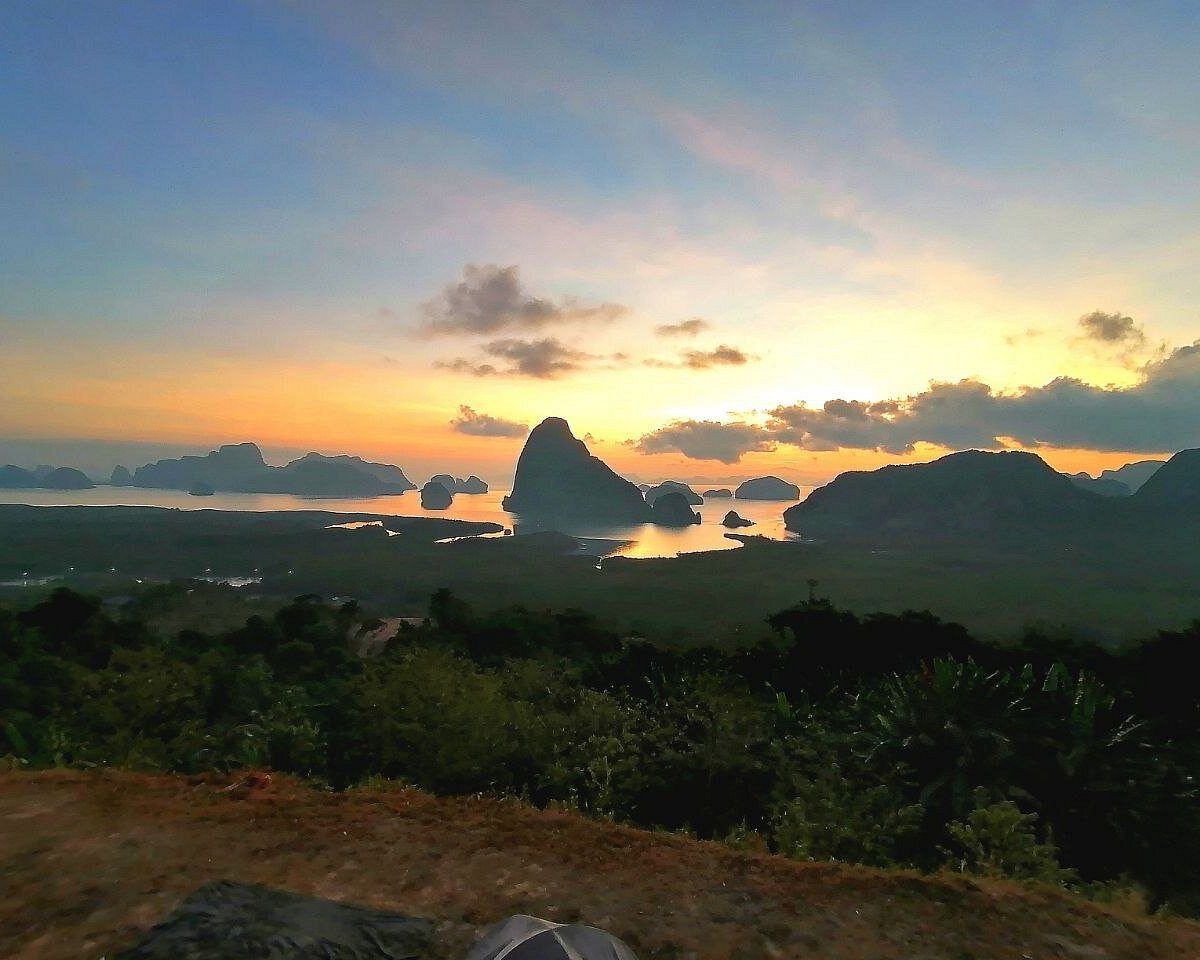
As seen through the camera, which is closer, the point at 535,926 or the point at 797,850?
the point at 535,926

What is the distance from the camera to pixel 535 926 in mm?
4672

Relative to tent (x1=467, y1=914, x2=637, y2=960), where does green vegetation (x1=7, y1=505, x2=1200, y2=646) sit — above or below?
below

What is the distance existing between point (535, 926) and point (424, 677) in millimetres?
8441

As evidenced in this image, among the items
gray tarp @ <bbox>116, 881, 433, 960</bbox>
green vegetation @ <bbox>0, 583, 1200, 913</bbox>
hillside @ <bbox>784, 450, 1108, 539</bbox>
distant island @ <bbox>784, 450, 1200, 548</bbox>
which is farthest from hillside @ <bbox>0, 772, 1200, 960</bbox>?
hillside @ <bbox>784, 450, 1108, 539</bbox>

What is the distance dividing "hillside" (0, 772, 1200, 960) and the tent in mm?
692

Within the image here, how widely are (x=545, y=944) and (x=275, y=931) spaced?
211 centimetres

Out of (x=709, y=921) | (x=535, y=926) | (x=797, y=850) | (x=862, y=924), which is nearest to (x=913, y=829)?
(x=797, y=850)

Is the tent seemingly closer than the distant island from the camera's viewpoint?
Yes

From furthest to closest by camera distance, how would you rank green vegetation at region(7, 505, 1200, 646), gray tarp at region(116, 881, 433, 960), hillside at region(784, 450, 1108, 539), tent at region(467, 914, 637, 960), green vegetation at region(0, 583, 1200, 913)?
1. hillside at region(784, 450, 1108, 539)
2. green vegetation at region(7, 505, 1200, 646)
3. green vegetation at region(0, 583, 1200, 913)
4. gray tarp at region(116, 881, 433, 960)
5. tent at region(467, 914, 637, 960)

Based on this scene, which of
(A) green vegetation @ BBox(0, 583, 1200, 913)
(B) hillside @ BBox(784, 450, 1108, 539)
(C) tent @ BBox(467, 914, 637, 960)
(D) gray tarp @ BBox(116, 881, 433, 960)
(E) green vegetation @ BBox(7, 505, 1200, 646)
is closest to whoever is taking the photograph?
(C) tent @ BBox(467, 914, 637, 960)

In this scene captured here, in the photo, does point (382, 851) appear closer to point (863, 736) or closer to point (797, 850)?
point (797, 850)

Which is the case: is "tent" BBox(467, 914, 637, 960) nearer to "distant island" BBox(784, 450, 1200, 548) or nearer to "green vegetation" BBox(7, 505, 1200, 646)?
"green vegetation" BBox(7, 505, 1200, 646)

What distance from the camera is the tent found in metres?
4.31

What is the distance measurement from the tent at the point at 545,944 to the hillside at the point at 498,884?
0.69m
